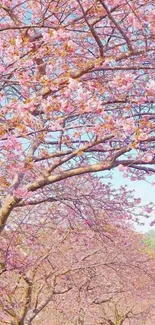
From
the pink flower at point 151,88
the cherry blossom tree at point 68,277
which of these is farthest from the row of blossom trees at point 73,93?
the cherry blossom tree at point 68,277

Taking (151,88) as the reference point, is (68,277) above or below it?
above

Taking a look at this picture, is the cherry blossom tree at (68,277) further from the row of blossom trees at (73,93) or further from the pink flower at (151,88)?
the pink flower at (151,88)

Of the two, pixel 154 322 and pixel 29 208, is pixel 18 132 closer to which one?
pixel 29 208

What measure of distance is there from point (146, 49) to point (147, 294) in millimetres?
16563

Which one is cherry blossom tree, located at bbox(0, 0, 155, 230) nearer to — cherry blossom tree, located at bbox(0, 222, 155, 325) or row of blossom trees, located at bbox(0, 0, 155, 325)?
row of blossom trees, located at bbox(0, 0, 155, 325)

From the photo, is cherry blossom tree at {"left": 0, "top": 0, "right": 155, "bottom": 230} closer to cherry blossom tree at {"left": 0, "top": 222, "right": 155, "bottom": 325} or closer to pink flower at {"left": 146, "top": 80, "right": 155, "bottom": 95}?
pink flower at {"left": 146, "top": 80, "right": 155, "bottom": 95}

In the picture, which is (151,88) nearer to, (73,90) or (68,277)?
(73,90)

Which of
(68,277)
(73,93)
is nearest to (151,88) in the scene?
(73,93)

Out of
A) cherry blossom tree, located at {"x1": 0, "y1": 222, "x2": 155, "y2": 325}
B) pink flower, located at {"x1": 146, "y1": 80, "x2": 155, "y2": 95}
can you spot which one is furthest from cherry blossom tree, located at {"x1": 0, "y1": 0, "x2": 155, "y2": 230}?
cherry blossom tree, located at {"x1": 0, "y1": 222, "x2": 155, "y2": 325}

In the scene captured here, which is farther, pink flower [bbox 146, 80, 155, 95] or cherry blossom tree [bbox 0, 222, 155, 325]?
cherry blossom tree [bbox 0, 222, 155, 325]

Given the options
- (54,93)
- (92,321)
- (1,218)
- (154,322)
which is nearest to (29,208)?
(1,218)

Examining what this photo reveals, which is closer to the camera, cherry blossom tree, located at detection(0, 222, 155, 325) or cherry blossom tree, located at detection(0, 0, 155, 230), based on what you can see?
cherry blossom tree, located at detection(0, 0, 155, 230)

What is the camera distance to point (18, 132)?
14.8ft

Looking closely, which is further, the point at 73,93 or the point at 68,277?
the point at 68,277
